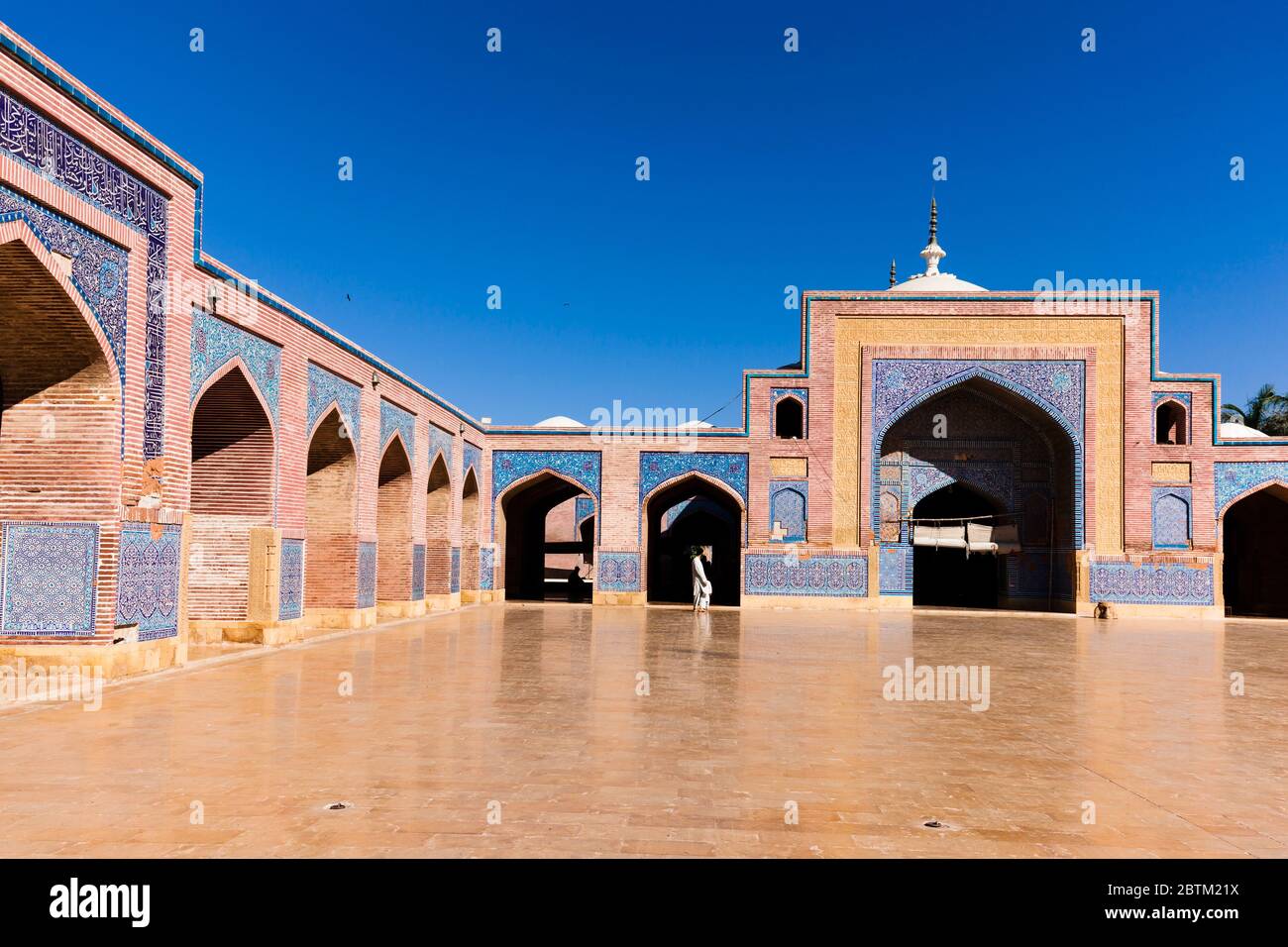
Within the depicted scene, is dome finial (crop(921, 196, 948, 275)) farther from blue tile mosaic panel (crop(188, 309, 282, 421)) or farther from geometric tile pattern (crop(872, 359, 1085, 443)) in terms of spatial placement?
blue tile mosaic panel (crop(188, 309, 282, 421))

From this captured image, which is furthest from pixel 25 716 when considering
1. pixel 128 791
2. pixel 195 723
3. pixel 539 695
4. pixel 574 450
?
pixel 574 450

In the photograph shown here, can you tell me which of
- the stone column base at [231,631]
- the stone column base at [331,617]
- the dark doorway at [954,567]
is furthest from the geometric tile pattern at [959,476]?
the stone column base at [231,631]

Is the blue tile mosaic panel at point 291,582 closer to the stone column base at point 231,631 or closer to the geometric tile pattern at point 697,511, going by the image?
the stone column base at point 231,631

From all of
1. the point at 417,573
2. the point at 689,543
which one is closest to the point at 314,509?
the point at 417,573

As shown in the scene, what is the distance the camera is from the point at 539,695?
727cm

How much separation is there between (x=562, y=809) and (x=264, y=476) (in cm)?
816

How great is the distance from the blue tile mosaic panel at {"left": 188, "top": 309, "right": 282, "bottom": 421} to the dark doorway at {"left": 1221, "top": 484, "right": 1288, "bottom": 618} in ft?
68.9

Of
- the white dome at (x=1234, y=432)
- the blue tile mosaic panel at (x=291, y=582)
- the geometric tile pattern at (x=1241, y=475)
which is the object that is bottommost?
the blue tile mosaic panel at (x=291, y=582)

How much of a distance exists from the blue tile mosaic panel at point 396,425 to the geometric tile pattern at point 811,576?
25.2 ft

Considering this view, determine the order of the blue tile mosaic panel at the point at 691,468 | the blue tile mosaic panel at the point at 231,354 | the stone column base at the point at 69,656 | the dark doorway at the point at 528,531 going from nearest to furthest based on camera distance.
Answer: the stone column base at the point at 69,656
the blue tile mosaic panel at the point at 231,354
the blue tile mosaic panel at the point at 691,468
the dark doorway at the point at 528,531

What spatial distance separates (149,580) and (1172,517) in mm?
19221

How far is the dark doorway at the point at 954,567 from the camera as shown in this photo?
22.4m
